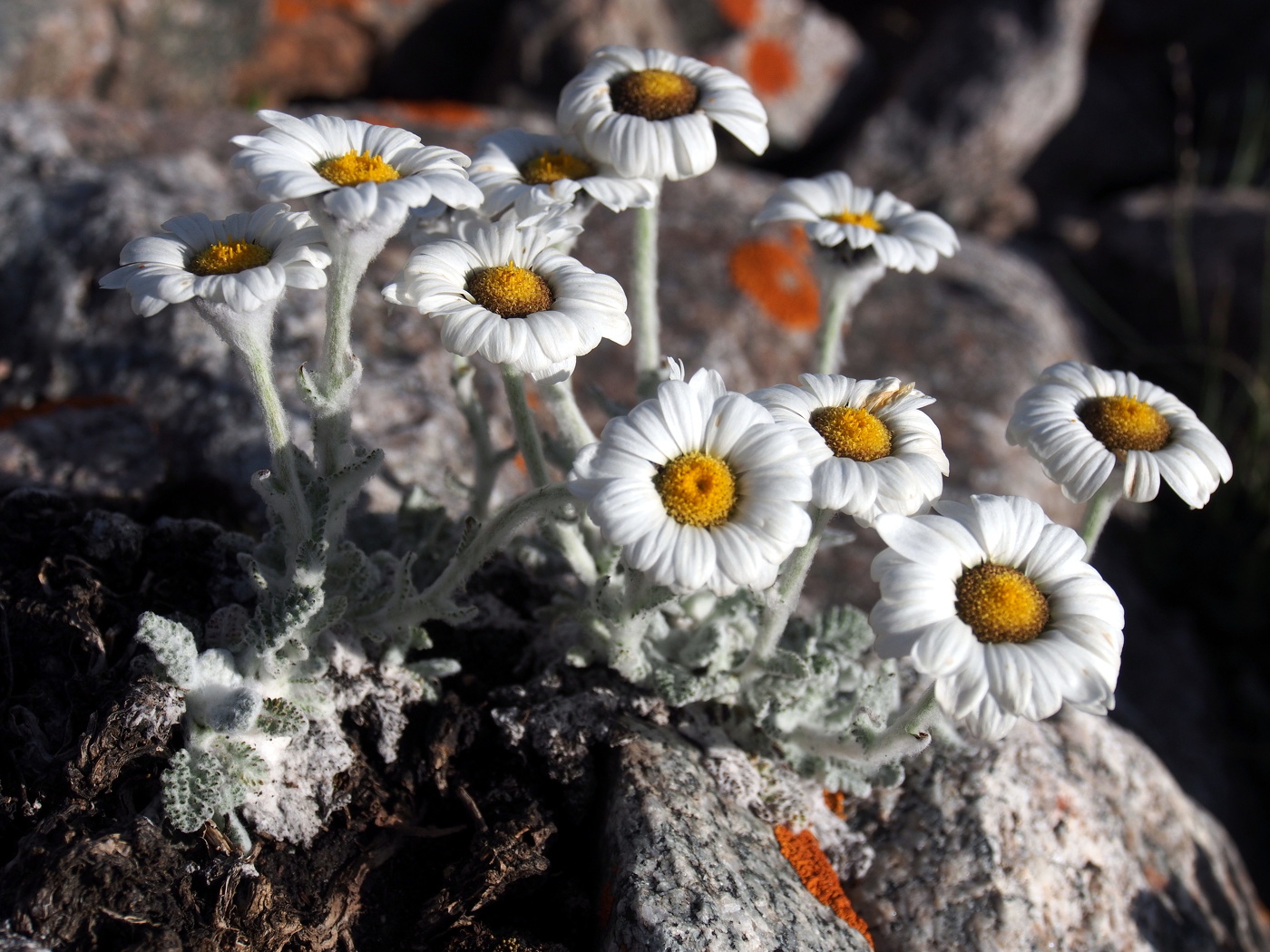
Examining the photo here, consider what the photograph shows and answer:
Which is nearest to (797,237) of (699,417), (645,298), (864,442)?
(645,298)

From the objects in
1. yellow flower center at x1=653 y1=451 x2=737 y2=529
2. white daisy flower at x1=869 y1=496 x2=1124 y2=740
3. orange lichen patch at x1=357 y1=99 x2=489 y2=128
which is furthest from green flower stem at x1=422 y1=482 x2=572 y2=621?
orange lichen patch at x1=357 y1=99 x2=489 y2=128

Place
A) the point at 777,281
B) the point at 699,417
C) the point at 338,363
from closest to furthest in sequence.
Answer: the point at 699,417 < the point at 338,363 < the point at 777,281

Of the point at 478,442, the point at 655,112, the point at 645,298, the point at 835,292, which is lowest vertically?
the point at 478,442

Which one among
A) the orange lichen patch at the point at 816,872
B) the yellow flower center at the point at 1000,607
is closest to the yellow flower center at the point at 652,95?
the yellow flower center at the point at 1000,607

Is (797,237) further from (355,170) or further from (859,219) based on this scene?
(355,170)

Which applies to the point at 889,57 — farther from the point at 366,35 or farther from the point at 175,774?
the point at 175,774

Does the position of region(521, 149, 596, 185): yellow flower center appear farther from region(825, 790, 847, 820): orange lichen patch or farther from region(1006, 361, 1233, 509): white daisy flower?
region(825, 790, 847, 820): orange lichen patch

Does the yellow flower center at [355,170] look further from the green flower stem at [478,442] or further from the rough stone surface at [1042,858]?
the rough stone surface at [1042,858]
